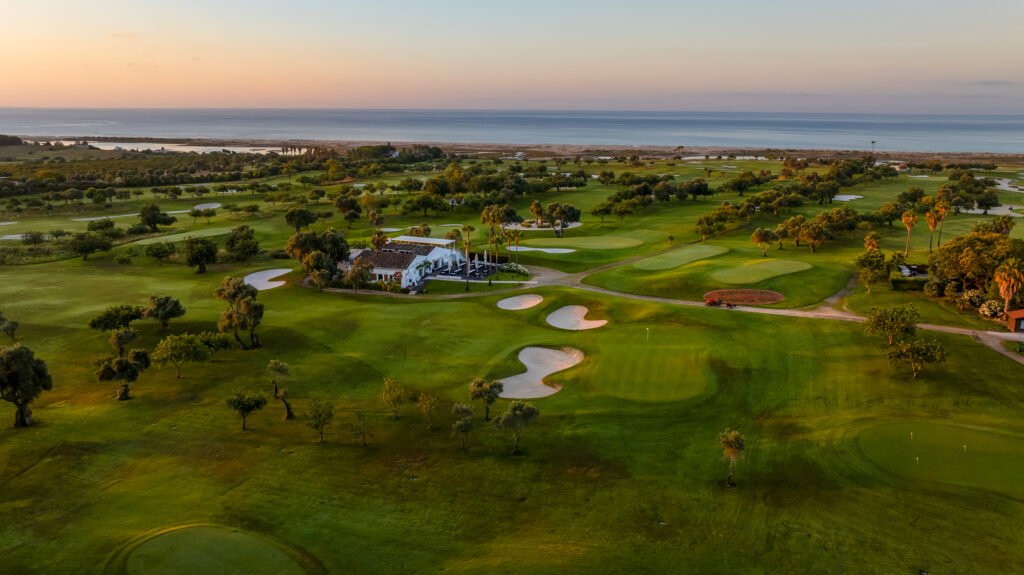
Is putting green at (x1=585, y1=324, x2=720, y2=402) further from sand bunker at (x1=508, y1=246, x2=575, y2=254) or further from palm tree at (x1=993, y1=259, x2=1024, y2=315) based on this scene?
sand bunker at (x1=508, y1=246, x2=575, y2=254)

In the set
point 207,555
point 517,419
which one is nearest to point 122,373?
point 207,555

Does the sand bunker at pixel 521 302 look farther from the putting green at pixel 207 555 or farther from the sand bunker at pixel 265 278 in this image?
the putting green at pixel 207 555

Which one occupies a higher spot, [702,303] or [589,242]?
[589,242]

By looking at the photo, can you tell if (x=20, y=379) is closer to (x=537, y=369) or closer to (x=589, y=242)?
(x=537, y=369)

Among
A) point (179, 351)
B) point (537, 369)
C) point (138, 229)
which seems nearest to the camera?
point (179, 351)

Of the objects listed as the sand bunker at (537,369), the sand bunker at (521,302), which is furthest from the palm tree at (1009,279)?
the sand bunker at (521,302)

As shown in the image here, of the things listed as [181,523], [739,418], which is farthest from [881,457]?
[181,523]
